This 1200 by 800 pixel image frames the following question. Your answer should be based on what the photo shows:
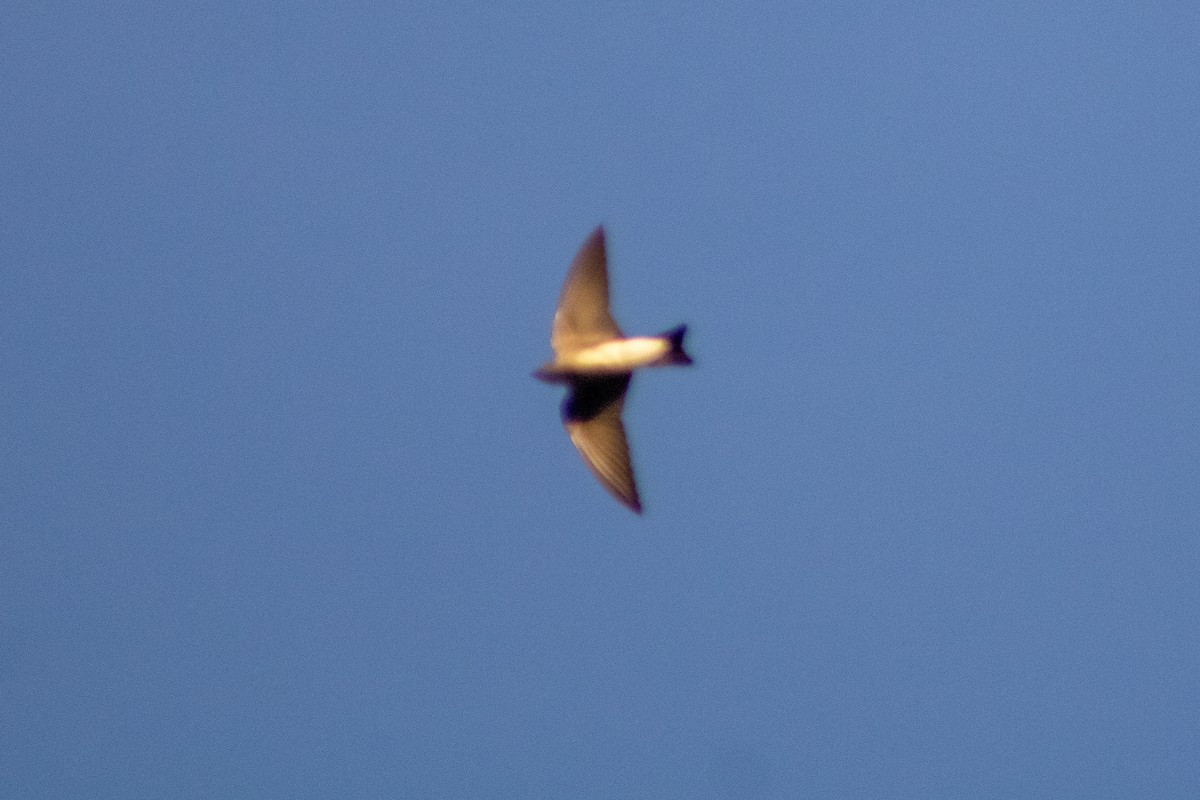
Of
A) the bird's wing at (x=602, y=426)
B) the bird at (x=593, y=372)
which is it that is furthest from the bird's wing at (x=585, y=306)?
the bird's wing at (x=602, y=426)

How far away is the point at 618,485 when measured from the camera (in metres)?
3.88

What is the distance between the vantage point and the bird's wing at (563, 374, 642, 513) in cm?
391

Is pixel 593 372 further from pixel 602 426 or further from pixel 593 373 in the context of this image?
pixel 602 426

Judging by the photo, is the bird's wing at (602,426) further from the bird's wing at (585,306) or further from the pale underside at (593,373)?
the bird's wing at (585,306)

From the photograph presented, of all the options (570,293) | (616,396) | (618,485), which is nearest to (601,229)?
(570,293)

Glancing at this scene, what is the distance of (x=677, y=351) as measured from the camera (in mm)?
3539

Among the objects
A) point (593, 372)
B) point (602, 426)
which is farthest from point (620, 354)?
point (602, 426)

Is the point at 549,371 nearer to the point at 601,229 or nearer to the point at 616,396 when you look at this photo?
the point at 616,396

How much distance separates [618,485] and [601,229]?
73 cm

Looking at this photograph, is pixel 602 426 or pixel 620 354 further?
pixel 602 426

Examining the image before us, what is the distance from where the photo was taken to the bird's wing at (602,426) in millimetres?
3910

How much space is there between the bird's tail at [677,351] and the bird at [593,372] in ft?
0.79

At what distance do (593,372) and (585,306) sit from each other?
0.77ft

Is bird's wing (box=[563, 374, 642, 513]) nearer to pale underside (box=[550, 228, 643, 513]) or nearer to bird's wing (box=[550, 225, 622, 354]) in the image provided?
pale underside (box=[550, 228, 643, 513])
